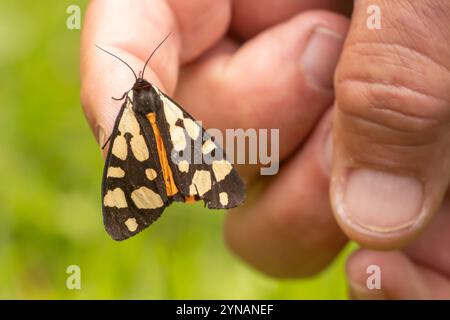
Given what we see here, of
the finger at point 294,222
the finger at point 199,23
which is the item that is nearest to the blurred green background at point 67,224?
the finger at point 294,222

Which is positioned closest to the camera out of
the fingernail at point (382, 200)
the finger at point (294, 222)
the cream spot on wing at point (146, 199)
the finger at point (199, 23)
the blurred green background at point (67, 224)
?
the cream spot on wing at point (146, 199)

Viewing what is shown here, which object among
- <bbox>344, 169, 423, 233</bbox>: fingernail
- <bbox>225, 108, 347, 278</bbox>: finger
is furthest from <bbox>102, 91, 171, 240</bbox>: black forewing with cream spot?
<bbox>225, 108, 347, 278</bbox>: finger

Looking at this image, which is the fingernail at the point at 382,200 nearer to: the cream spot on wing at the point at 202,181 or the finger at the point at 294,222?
the finger at the point at 294,222

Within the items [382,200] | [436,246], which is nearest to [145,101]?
[382,200]

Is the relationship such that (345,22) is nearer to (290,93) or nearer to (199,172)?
(290,93)

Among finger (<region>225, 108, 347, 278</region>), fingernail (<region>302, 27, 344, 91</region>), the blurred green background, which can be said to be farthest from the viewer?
the blurred green background

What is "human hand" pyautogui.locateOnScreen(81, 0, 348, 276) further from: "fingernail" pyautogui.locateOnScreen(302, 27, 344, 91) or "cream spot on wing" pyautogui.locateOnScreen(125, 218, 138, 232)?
"cream spot on wing" pyautogui.locateOnScreen(125, 218, 138, 232)

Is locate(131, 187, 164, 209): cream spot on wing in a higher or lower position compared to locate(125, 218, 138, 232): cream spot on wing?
higher
